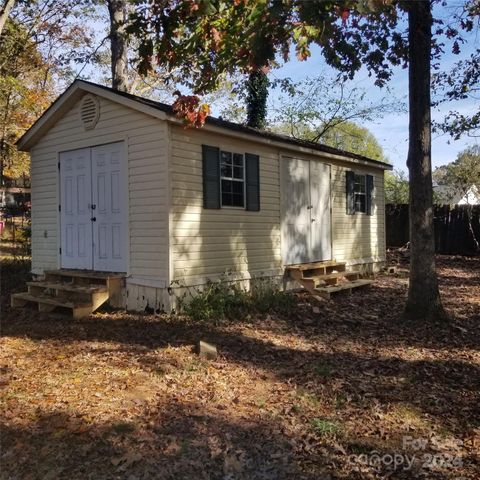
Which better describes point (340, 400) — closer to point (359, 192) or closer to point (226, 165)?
point (226, 165)

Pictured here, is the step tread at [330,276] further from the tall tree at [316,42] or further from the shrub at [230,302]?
the tall tree at [316,42]

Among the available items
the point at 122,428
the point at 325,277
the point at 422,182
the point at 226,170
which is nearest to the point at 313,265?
the point at 325,277

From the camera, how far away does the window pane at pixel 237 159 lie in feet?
29.7

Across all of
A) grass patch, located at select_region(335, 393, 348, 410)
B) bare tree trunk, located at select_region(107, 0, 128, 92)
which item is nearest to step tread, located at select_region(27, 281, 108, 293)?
grass patch, located at select_region(335, 393, 348, 410)

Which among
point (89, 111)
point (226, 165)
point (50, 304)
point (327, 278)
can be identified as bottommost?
point (50, 304)

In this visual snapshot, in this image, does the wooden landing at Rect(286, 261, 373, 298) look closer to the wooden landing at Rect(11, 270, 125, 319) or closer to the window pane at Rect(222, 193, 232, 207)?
the window pane at Rect(222, 193, 232, 207)

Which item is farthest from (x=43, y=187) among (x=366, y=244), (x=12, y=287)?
(x=366, y=244)

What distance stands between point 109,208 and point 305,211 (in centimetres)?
434

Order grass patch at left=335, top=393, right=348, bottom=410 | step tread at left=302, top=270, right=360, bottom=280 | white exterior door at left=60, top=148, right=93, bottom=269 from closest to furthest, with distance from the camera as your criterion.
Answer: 1. grass patch at left=335, top=393, right=348, bottom=410
2. white exterior door at left=60, top=148, right=93, bottom=269
3. step tread at left=302, top=270, right=360, bottom=280

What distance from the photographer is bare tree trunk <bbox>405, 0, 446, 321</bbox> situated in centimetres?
750

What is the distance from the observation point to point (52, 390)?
4617 mm

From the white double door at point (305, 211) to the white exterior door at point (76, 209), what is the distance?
12.7 feet

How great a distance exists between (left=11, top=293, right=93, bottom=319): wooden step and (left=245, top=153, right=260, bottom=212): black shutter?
348cm

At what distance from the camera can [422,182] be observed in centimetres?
750
